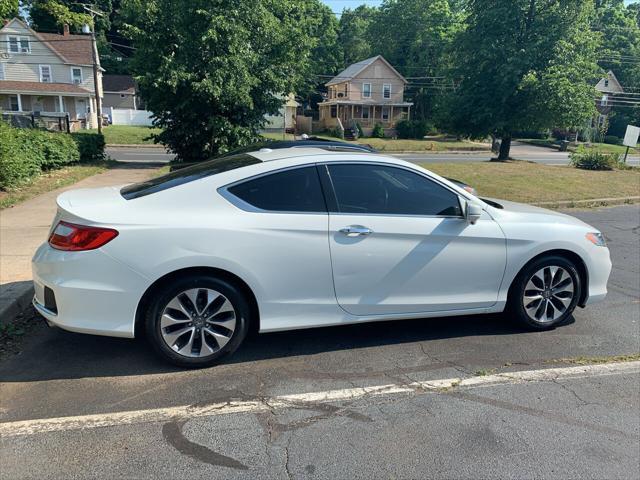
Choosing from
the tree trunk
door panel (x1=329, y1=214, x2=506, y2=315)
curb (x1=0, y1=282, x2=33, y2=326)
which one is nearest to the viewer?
door panel (x1=329, y1=214, x2=506, y2=315)

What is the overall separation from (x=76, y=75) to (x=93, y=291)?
163 ft

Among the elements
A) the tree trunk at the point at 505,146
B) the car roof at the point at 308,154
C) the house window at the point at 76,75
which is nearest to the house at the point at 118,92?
the house window at the point at 76,75

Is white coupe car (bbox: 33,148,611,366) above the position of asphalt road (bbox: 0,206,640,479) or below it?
above

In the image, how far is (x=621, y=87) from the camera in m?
66.1

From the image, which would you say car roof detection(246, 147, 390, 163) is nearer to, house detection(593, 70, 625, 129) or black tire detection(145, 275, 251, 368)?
black tire detection(145, 275, 251, 368)

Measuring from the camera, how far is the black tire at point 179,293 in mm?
3641

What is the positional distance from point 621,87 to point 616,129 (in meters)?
7.44

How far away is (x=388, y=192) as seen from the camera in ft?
13.9

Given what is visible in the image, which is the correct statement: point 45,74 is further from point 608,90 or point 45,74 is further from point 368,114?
point 608,90

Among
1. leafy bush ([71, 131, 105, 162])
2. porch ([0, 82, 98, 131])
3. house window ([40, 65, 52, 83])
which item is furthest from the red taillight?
house window ([40, 65, 52, 83])

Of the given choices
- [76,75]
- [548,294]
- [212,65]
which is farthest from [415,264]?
[76,75]

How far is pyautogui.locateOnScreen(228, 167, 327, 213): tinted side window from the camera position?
3.88 m

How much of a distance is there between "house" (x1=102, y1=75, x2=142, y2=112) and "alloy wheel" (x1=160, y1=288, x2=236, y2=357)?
59568 millimetres

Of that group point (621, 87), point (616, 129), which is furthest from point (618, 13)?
point (616, 129)
